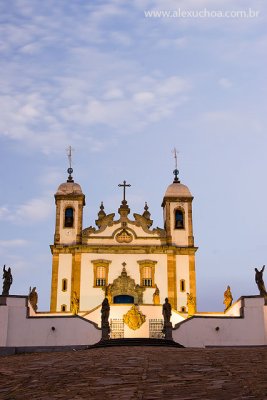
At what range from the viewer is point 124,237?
41344 mm

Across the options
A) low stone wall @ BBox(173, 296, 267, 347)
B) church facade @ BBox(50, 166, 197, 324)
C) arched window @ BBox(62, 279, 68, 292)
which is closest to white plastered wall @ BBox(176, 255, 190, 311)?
church facade @ BBox(50, 166, 197, 324)

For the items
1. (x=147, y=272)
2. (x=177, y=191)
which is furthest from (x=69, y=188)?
(x=147, y=272)

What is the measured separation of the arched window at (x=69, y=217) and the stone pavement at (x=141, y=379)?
1127 inches

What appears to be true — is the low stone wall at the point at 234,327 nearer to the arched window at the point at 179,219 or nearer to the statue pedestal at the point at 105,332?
the statue pedestal at the point at 105,332

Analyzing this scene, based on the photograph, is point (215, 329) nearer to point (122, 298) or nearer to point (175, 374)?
point (122, 298)

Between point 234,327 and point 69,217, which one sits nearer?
point 234,327

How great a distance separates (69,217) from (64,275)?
4920 millimetres

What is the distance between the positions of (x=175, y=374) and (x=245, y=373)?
4.35 feet

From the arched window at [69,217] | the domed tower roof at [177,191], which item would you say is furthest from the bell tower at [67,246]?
the domed tower roof at [177,191]

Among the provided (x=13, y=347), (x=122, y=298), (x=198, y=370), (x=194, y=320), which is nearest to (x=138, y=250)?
(x=122, y=298)

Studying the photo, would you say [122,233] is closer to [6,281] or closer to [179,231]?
[179,231]

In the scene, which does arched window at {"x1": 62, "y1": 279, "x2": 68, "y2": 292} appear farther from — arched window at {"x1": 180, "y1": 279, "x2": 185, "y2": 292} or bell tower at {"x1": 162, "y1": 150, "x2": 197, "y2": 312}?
arched window at {"x1": 180, "y1": 279, "x2": 185, "y2": 292}

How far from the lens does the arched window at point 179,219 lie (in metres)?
42.6

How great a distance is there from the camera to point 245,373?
415 inches
